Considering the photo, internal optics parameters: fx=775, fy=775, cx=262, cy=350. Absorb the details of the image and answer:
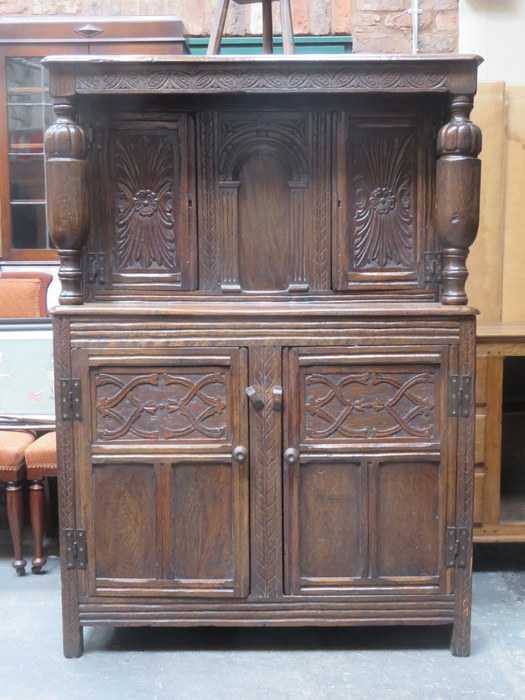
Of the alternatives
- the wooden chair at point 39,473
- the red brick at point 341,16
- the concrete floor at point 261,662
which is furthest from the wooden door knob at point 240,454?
the red brick at point 341,16

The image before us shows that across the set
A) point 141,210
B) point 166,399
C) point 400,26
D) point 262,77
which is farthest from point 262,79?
point 400,26

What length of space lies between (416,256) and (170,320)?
85 cm

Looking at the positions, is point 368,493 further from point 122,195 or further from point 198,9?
point 198,9

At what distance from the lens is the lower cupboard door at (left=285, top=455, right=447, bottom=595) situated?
2.47 meters

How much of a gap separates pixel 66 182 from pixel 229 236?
21.8 inches

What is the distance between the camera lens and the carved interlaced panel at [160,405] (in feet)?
8.00

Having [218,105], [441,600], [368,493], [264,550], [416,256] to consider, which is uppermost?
[218,105]

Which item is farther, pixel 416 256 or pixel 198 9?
pixel 198 9

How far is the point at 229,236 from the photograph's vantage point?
102 inches

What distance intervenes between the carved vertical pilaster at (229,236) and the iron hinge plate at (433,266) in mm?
630

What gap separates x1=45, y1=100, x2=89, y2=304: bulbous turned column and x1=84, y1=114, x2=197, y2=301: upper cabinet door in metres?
0.15

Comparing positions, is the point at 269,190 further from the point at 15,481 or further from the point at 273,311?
the point at 15,481

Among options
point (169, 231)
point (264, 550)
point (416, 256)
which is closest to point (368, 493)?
point (264, 550)

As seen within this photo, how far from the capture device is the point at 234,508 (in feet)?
8.13
